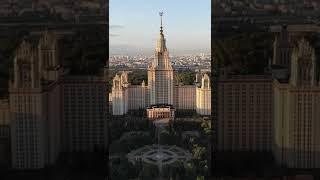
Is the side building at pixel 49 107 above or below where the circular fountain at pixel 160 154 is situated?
above

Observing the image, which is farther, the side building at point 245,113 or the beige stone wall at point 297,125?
the side building at point 245,113

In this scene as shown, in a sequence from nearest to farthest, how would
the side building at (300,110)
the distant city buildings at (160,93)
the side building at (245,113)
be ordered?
1. the side building at (300,110)
2. the side building at (245,113)
3. the distant city buildings at (160,93)

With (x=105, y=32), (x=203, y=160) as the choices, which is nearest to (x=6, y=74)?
(x=105, y=32)

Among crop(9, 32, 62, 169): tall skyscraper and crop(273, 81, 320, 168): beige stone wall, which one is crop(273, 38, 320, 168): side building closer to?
crop(273, 81, 320, 168): beige stone wall

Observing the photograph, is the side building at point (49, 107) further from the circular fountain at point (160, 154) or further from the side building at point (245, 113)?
the side building at point (245, 113)

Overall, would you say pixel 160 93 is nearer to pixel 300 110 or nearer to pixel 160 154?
pixel 160 154

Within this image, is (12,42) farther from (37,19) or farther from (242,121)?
(242,121)

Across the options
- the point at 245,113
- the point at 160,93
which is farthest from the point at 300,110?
the point at 160,93

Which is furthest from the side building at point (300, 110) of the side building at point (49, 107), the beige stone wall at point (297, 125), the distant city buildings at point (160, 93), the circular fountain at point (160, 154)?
the side building at point (49, 107)
